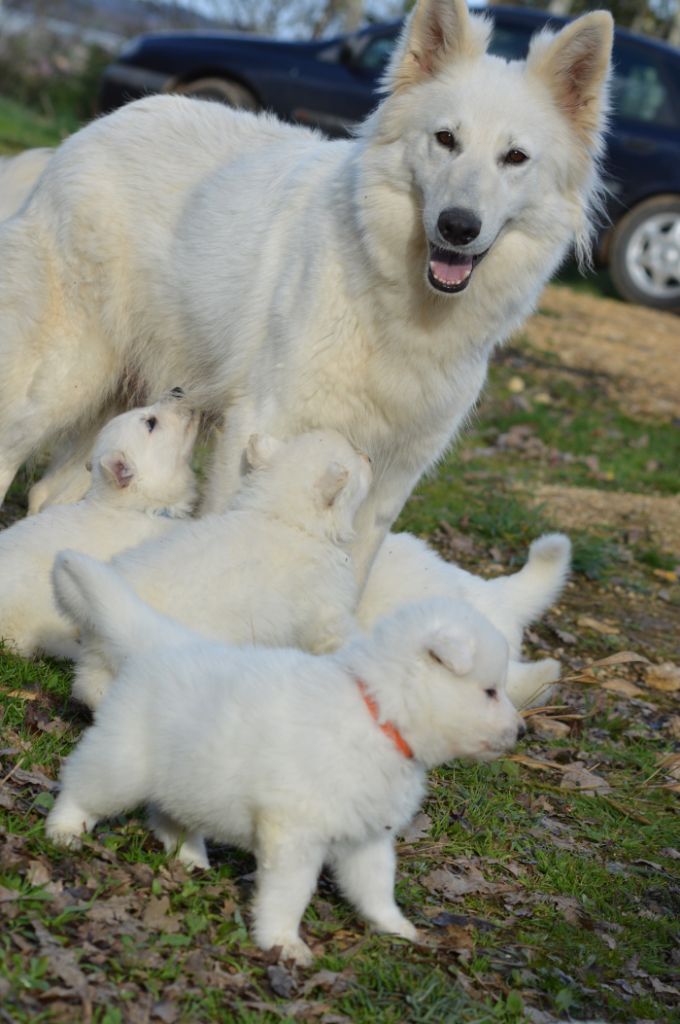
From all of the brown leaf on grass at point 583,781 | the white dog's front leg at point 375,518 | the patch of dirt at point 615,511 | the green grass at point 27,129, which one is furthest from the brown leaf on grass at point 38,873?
the green grass at point 27,129

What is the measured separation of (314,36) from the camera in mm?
24281

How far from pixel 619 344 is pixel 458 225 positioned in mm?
10023

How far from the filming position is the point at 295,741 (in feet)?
10.9

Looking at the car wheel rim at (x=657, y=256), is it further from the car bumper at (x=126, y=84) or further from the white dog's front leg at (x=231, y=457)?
the white dog's front leg at (x=231, y=457)

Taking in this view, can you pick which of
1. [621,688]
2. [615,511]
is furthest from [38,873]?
[615,511]

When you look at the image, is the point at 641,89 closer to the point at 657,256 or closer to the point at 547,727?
the point at 657,256

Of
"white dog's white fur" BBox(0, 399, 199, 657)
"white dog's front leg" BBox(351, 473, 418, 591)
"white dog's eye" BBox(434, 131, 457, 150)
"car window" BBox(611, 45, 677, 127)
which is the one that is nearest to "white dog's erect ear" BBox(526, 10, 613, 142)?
"white dog's eye" BBox(434, 131, 457, 150)

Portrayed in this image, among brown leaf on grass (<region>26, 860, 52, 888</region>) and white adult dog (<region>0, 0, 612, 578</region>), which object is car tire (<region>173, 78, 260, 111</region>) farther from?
brown leaf on grass (<region>26, 860, 52, 888</region>)

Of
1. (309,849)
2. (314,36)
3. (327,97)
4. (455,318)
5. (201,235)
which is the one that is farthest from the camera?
(314,36)

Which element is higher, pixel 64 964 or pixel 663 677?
pixel 64 964

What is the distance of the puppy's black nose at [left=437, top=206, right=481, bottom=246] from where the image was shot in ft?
15.3

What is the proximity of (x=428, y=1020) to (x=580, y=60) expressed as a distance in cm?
356

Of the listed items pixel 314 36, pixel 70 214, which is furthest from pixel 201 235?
pixel 314 36

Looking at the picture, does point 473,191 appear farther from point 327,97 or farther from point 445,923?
point 327,97
